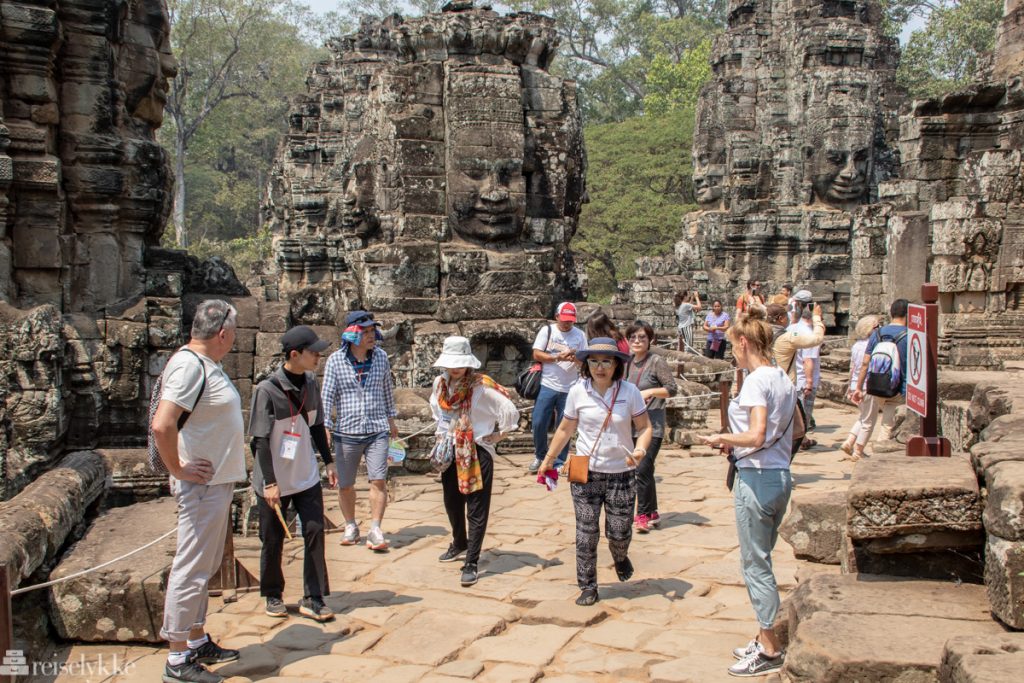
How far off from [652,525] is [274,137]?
2020 inches

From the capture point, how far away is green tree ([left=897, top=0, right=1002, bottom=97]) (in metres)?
37.8

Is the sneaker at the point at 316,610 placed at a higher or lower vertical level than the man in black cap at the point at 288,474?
lower

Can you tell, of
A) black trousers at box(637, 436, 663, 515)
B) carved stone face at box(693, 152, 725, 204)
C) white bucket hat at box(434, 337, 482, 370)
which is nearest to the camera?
white bucket hat at box(434, 337, 482, 370)

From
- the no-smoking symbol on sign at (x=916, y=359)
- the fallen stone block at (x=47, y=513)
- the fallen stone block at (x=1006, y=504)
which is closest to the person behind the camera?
the fallen stone block at (x=1006, y=504)

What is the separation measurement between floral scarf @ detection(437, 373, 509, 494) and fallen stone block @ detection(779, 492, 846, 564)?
183 cm

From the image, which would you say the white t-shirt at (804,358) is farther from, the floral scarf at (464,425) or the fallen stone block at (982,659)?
the fallen stone block at (982,659)

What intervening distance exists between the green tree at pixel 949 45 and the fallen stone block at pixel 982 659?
1472 inches

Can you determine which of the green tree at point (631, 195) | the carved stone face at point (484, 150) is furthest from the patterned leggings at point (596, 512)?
the green tree at point (631, 195)

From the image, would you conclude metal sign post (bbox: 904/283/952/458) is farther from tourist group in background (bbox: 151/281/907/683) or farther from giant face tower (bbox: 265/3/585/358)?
giant face tower (bbox: 265/3/585/358)

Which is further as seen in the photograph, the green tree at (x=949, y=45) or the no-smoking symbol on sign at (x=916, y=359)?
the green tree at (x=949, y=45)

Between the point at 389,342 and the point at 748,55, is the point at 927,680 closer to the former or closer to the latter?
the point at 389,342

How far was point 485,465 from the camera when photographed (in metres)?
6.08

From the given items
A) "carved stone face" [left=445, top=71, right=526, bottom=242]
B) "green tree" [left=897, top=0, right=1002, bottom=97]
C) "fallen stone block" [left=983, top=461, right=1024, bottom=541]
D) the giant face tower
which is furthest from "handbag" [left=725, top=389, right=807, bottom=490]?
"green tree" [left=897, top=0, right=1002, bottom=97]

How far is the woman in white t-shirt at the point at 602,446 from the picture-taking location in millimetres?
5527
